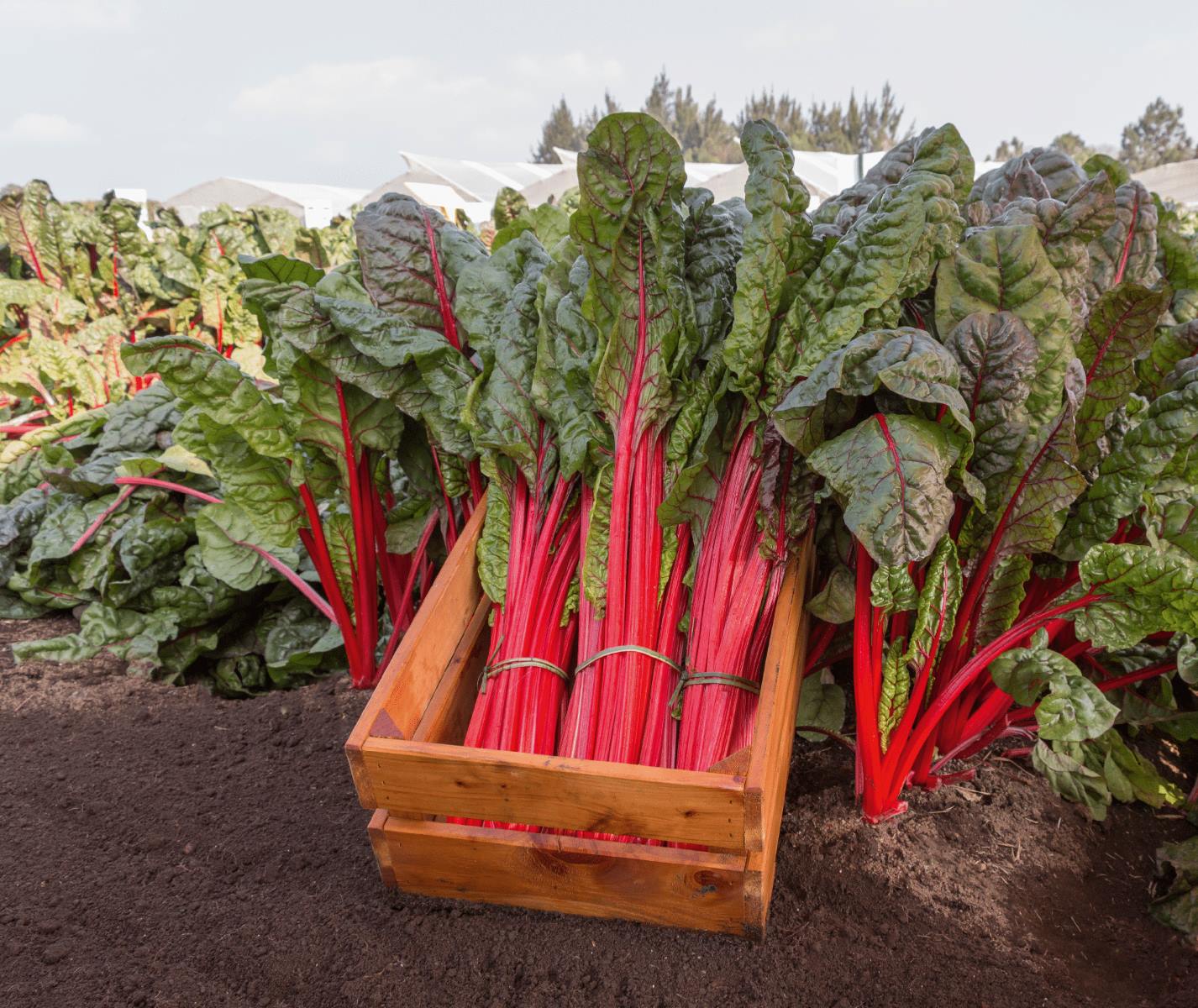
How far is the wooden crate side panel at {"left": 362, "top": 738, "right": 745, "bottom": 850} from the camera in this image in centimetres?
139

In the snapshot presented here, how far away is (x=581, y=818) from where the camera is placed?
57.6 inches

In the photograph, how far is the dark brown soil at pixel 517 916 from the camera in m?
1.45

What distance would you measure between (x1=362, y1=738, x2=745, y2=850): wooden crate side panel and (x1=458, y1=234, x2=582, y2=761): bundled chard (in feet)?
0.64

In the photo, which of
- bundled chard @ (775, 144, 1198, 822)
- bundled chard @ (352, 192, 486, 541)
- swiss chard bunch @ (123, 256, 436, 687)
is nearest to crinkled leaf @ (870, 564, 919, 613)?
bundled chard @ (775, 144, 1198, 822)

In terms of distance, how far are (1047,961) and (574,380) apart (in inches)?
53.9

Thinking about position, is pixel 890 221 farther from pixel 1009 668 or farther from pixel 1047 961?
pixel 1047 961

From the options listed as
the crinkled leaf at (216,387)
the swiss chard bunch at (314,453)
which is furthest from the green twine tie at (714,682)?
the crinkled leaf at (216,387)

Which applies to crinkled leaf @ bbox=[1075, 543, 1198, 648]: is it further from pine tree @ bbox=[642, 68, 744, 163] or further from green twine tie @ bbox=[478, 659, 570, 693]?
pine tree @ bbox=[642, 68, 744, 163]

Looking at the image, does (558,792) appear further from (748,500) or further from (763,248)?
(763,248)

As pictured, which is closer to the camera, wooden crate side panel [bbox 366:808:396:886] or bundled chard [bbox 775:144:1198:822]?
bundled chard [bbox 775:144:1198:822]

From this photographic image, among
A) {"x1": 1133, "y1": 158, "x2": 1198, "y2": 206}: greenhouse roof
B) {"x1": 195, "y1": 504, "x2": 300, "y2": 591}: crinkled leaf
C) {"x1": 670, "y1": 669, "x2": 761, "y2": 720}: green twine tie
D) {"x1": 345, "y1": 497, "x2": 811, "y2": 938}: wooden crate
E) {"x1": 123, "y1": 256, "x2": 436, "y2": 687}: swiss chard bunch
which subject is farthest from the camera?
{"x1": 1133, "y1": 158, "x2": 1198, "y2": 206}: greenhouse roof

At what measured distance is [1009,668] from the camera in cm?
158

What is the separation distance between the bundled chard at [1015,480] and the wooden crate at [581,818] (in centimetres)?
26

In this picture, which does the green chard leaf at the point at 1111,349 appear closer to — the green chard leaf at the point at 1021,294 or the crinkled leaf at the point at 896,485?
the green chard leaf at the point at 1021,294
